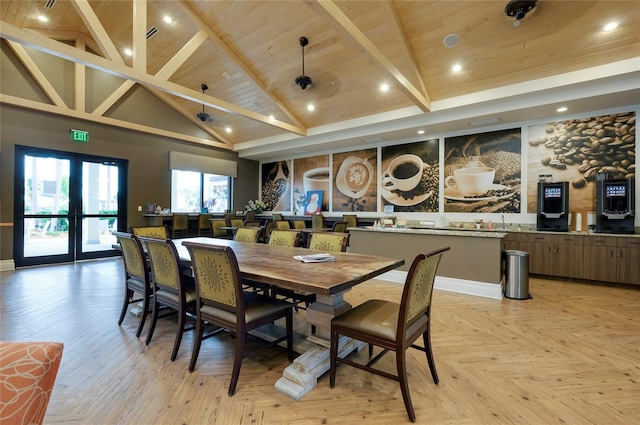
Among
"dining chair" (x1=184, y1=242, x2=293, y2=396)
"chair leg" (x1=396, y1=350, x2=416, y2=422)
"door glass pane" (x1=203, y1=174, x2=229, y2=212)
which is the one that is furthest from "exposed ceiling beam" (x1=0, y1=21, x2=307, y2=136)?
"chair leg" (x1=396, y1=350, x2=416, y2=422)

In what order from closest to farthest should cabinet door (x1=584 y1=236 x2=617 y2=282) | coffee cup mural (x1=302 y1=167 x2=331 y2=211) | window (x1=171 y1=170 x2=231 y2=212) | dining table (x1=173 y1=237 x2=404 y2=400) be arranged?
1. dining table (x1=173 y1=237 x2=404 y2=400)
2. cabinet door (x1=584 y1=236 x2=617 y2=282)
3. window (x1=171 y1=170 x2=231 y2=212)
4. coffee cup mural (x1=302 y1=167 x2=331 y2=211)

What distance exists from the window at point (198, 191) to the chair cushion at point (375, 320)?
24.0 ft

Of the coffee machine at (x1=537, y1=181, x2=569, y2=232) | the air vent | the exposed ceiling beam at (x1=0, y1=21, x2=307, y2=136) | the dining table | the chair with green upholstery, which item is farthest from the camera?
the air vent

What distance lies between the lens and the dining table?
1771 mm

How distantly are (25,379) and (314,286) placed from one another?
1173 mm

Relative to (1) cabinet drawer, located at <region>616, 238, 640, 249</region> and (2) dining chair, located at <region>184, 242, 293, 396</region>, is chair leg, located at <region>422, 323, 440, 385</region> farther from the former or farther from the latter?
(1) cabinet drawer, located at <region>616, 238, 640, 249</region>

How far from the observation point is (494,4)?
3.56 m

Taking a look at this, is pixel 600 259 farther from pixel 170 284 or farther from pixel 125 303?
pixel 125 303

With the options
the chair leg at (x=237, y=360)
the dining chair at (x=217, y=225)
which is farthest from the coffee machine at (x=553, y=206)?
the dining chair at (x=217, y=225)

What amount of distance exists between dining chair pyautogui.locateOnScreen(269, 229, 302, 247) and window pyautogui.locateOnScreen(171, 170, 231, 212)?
17.6ft

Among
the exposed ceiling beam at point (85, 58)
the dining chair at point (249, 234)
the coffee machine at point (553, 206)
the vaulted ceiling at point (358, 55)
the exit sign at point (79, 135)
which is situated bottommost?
the dining chair at point (249, 234)

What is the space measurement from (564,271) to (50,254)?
952 cm

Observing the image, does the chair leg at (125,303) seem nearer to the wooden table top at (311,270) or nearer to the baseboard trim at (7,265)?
the wooden table top at (311,270)

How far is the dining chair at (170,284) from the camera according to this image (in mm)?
2260
